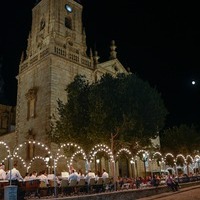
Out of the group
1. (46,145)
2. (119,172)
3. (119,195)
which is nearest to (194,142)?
(119,172)

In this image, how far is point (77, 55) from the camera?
33.4 metres

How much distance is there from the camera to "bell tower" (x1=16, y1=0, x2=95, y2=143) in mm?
29484

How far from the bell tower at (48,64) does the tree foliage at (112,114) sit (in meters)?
3.46

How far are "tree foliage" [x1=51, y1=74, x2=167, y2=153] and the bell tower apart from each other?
3.46 meters

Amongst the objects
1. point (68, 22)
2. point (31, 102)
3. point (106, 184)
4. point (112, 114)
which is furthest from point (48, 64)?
point (106, 184)

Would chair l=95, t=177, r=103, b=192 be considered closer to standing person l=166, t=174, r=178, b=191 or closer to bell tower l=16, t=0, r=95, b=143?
standing person l=166, t=174, r=178, b=191

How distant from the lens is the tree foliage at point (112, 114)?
927 inches

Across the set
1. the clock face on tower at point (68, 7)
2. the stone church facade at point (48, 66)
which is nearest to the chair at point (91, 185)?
the stone church facade at point (48, 66)

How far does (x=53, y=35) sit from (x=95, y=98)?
39.9ft

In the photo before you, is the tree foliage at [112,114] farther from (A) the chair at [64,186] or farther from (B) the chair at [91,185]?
Result: (A) the chair at [64,186]

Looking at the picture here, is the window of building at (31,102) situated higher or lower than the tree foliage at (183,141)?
higher

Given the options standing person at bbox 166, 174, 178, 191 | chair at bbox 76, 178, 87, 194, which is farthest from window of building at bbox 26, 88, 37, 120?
standing person at bbox 166, 174, 178, 191

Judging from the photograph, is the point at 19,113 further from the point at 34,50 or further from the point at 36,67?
→ the point at 34,50

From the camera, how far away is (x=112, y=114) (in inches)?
933
